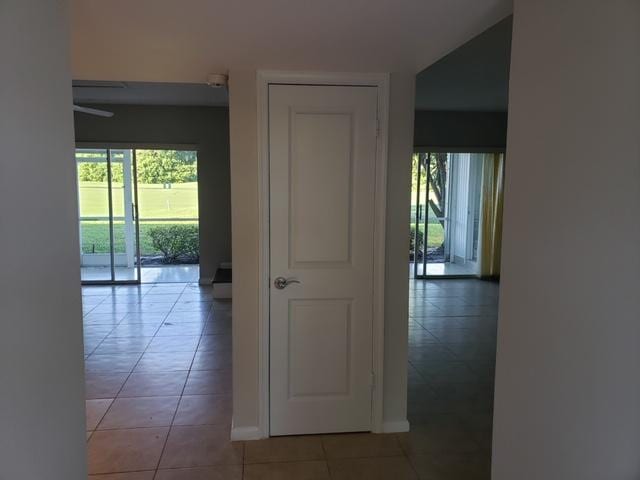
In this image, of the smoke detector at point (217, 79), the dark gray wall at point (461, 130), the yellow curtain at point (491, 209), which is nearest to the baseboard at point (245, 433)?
the smoke detector at point (217, 79)

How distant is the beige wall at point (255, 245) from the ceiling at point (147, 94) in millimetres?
2923

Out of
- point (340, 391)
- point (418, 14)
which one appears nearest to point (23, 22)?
point (418, 14)

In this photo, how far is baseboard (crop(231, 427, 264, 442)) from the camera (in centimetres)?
302

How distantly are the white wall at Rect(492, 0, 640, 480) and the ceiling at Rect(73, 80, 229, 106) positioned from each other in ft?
15.1

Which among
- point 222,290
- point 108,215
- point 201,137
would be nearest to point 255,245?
point 222,290

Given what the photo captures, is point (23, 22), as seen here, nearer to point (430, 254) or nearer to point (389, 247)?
point (389, 247)

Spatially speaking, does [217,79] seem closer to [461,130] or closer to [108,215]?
[108,215]

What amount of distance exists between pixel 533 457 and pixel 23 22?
70.0 inches

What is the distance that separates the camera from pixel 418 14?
1.83 m

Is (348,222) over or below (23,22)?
below

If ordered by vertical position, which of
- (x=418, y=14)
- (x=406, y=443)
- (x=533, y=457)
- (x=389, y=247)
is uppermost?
(x=418, y=14)

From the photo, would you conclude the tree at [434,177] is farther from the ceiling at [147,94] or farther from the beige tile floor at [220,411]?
the ceiling at [147,94]

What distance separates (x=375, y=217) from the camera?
2.96 m

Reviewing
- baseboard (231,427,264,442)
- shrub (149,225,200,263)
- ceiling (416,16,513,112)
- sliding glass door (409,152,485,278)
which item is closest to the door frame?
baseboard (231,427,264,442)
